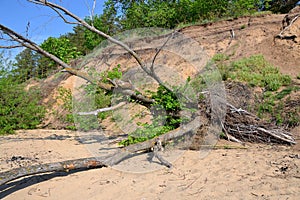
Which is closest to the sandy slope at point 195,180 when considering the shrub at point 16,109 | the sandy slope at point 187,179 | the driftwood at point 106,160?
the sandy slope at point 187,179

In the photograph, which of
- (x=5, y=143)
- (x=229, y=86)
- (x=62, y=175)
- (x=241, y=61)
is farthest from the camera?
(x=241, y=61)

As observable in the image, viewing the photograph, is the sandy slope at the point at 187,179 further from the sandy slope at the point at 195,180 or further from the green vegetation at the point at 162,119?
the green vegetation at the point at 162,119

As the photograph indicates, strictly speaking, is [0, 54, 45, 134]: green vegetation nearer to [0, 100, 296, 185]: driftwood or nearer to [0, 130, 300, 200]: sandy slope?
[0, 130, 300, 200]: sandy slope

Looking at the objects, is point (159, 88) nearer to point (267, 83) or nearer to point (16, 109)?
point (267, 83)

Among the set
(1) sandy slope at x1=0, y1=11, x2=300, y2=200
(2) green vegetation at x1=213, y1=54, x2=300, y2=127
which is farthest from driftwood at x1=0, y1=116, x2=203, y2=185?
(2) green vegetation at x1=213, y1=54, x2=300, y2=127

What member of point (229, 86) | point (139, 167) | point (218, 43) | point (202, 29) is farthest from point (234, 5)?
point (139, 167)

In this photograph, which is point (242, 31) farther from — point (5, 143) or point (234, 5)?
point (5, 143)

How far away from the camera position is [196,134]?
5.05 m

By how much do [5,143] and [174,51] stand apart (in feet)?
24.3

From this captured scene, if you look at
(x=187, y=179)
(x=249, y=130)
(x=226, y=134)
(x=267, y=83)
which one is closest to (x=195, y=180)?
(x=187, y=179)

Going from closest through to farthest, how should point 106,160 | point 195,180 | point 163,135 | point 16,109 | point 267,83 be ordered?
point 195,180 → point 106,160 → point 163,135 → point 267,83 → point 16,109

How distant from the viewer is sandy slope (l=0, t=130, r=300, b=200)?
9.45 feet

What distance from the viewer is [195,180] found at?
3.31 metres

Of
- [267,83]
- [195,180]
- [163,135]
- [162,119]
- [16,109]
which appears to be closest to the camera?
[195,180]
